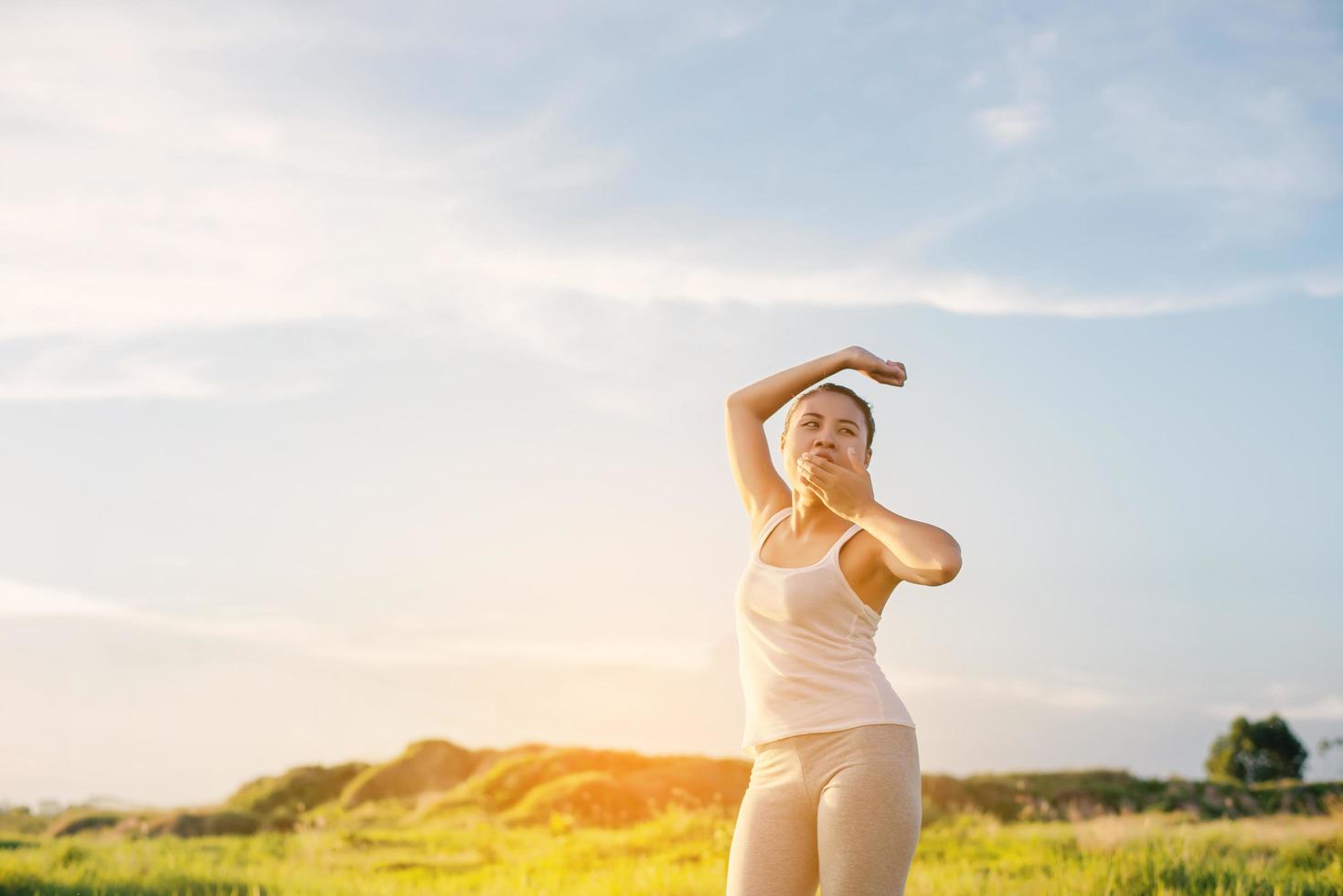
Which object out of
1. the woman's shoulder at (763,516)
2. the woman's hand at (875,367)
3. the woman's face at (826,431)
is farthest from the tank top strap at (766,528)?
the woman's hand at (875,367)

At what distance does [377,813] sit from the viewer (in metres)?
19.7

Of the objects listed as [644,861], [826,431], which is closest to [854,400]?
[826,431]

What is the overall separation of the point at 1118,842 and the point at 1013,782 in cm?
1467

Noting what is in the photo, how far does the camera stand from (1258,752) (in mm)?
36156

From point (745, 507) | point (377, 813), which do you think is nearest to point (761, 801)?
point (745, 507)

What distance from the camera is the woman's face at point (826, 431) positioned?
3988 millimetres

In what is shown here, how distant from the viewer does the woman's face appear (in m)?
3.99

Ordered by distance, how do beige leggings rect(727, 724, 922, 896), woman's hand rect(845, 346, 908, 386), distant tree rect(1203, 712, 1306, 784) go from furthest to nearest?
1. distant tree rect(1203, 712, 1306, 784)
2. woman's hand rect(845, 346, 908, 386)
3. beige leggings rect(727, 724, 922, 896)

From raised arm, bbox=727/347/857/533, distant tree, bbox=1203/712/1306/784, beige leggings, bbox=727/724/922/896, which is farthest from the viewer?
distant tree, bbox=1203/712/1306/784

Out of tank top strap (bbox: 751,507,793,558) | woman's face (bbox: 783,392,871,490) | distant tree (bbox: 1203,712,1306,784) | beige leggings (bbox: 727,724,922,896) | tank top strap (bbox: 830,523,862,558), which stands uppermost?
woman's face (bbox: 783,392,871,490)

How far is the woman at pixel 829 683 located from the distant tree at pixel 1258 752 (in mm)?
36729

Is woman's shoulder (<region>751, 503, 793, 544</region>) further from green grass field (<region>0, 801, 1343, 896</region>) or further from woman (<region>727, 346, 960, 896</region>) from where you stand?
green grass field (<region>0, 801, 1343, 896</region>)

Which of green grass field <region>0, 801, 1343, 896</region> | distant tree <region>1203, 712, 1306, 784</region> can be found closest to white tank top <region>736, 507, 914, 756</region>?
green grass field <region>0, 801, 1343, 896</region>

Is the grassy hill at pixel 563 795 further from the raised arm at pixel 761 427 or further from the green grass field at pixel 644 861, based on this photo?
the raised arm at pixel 761 427
